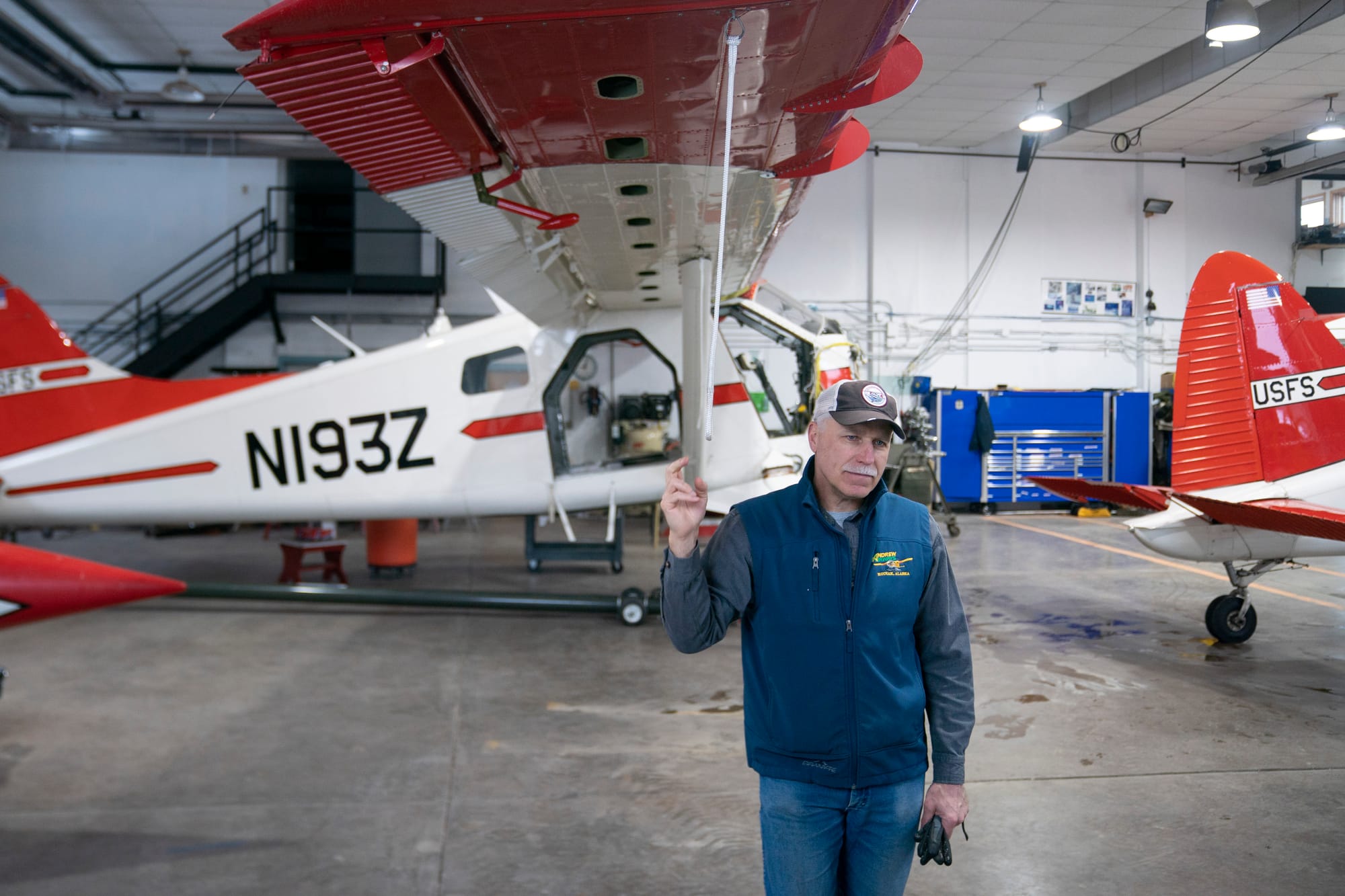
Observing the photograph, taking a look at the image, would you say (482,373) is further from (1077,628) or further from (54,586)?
(1077,628)

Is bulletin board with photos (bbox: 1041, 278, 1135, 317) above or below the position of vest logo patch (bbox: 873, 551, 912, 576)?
above

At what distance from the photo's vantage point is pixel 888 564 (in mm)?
1851

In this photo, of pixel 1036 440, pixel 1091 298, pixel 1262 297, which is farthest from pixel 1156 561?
pixel 1091 298

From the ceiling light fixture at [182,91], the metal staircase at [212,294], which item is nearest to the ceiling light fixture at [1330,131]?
the metal staircase at [212,294]

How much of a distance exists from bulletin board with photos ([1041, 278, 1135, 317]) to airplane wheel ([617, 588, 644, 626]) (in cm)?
1347

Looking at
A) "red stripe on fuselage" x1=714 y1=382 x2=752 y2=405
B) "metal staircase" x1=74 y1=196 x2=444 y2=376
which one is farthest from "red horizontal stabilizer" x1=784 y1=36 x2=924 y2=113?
"metal staircase" x1=74 y1=196 x2=444 y2=376

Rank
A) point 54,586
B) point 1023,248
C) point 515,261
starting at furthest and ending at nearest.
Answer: point 1023,248 < point 515,261 < point 54,586

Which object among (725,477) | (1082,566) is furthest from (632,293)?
(1082,566)

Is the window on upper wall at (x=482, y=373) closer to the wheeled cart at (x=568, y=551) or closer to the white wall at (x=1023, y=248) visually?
the wheeled cart at (x=568, y=551)

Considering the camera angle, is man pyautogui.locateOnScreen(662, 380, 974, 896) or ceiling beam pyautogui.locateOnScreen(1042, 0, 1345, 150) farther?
ceiling beam pyautogui.locateOnScreen(1042, 0, 1345, 150)

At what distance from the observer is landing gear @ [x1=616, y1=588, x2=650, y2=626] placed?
658 centimetres

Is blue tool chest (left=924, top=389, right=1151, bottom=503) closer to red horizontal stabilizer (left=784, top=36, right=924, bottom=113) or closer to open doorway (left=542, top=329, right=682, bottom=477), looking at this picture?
open doorway (left=542, top=329, right=682, bottom=477)

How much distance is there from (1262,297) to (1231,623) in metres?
2.21

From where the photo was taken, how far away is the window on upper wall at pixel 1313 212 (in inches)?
674
